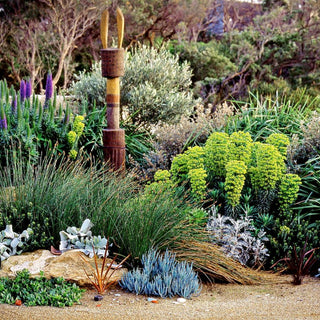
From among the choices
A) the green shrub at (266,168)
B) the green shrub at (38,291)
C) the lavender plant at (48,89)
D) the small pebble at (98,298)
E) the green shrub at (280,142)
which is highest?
the lavender plant at (48,89)

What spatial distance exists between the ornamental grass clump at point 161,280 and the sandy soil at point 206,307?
2.5 inches

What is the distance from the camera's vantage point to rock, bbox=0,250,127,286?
3.58 meters

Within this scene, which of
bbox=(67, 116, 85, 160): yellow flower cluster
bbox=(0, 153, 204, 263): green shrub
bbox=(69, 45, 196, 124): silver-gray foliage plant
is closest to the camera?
bbox=(0, 153, 204, 263): green shrub

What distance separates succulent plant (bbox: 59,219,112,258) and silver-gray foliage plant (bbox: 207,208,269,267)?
41.0 inches

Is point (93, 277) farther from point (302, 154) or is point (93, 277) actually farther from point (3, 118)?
point (302, 154)

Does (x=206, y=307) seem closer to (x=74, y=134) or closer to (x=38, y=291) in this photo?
(x=38, y=291)

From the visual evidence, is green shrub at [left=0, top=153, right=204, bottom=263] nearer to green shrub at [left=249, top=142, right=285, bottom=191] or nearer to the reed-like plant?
green shrub at [left=249, top=142, right=285, bottom=191]

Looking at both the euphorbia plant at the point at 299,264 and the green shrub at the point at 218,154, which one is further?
the green shrub at the point at 218,154

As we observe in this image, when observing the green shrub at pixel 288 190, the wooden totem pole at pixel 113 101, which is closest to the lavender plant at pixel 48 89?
the wooden totem pole at pixel 113 101

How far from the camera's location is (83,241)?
3.78 m

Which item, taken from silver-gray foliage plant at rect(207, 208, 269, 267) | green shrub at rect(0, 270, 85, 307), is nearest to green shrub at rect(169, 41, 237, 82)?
silver-gray foliage plant at rect(207, 208, 269, 267)

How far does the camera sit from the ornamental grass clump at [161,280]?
351cm

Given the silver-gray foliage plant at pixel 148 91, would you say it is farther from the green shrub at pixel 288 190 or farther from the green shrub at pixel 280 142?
the green shrub at pixel 288 190

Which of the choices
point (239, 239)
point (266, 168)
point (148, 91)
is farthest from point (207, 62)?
point (239, 239)
